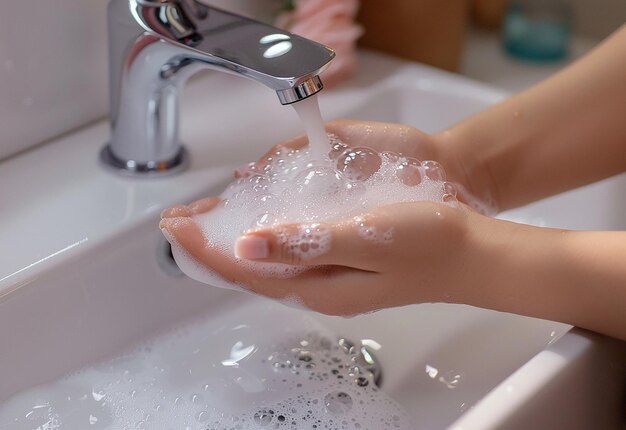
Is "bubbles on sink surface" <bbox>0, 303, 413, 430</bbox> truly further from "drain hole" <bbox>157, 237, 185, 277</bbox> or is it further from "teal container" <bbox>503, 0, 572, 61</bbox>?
"teal container" <bbox>503, 0, 572, 61</bbox>

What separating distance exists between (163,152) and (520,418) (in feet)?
1.28

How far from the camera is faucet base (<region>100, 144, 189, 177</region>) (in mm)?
770

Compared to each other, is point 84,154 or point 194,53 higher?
point 194,53

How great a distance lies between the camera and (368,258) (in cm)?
55

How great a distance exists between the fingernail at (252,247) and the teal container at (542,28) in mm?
681

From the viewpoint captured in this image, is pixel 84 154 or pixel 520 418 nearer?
pixel 520 418

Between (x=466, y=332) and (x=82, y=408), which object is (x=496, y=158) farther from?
(x=82, y=408)

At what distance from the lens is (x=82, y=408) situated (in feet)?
2.13

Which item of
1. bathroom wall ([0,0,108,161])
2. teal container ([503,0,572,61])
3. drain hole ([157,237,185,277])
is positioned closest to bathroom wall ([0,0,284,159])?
bathroom wall ([0,0,108,161])

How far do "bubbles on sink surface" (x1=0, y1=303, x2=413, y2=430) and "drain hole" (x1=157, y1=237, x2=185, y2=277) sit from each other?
0.16ft

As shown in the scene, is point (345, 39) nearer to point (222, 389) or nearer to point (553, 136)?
point (553, 136)

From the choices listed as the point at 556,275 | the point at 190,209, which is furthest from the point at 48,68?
the point at 556,275

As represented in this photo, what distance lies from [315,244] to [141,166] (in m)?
0.28

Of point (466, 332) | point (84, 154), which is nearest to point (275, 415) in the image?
point (466, 332)
